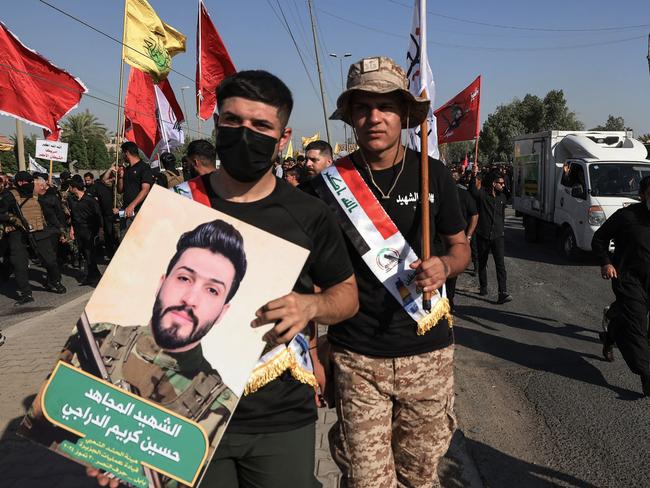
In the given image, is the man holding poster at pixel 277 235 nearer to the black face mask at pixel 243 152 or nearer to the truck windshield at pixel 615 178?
the black face mask at pixel 243 152

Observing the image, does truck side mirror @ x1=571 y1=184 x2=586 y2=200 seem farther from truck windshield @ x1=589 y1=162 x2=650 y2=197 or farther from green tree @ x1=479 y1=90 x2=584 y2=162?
green tree @ x1=479 y1=90 x2=584 y2=162

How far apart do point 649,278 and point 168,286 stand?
166 inches

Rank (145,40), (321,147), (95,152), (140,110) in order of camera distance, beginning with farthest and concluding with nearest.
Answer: (95,152), (140,110), (145,40), (321,147)

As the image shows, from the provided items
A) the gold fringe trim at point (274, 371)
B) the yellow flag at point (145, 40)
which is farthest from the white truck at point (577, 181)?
the gold fringe trim at point (274, 371)

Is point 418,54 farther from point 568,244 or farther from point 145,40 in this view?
point 568,244

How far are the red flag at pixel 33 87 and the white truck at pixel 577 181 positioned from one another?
897cm

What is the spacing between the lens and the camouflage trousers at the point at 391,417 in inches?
85.7

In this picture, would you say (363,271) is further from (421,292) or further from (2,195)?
(2,195)

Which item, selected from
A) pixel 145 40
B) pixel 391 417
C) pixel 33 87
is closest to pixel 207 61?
pixel 145 40

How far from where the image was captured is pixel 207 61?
9.06 m

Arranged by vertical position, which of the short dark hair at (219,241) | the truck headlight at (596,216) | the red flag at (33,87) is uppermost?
the red flag at (33,87)

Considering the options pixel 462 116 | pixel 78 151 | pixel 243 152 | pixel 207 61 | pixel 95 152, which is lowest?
pixel 243 152

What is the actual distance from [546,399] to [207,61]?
7521 millimetres

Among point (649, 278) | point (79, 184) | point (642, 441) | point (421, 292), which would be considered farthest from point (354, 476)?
point (79, 184)
